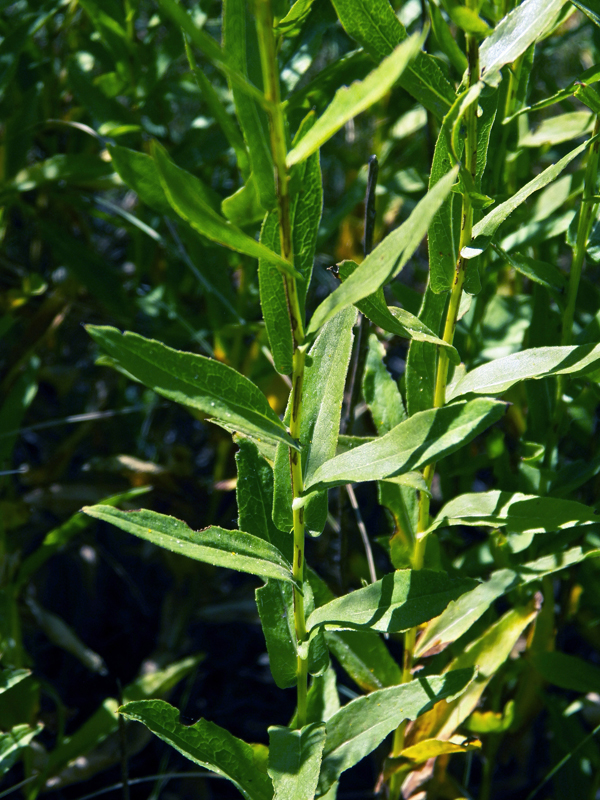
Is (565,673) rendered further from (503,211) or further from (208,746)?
(503,211)

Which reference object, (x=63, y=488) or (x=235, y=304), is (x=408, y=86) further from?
(x=63, y=488)

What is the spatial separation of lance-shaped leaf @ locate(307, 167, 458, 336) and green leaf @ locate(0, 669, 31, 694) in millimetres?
A: 589

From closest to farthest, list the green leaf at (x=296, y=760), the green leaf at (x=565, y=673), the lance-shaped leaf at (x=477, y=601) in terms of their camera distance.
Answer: the green leaf at (x=296, y=760), the lance-shaped leaf at (x=477, y=601), the green leaf at (x=565, y=673)

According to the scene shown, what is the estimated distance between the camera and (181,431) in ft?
5.51

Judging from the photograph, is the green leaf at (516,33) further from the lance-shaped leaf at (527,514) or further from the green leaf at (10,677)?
the green leaf at (10,677)

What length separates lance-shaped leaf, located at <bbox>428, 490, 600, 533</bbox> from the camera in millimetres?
692

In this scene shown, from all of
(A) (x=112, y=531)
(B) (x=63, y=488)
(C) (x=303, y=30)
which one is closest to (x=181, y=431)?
(A) (x=112, y=531)

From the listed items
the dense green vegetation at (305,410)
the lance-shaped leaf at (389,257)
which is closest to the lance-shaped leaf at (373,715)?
the dense green vegetation at (305,410)

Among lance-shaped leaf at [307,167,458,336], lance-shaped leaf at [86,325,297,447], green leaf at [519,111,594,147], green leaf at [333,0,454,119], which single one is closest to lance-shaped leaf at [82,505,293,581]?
lance-shaped leaf at [86,325,297,447]

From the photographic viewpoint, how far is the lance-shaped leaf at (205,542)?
614mm

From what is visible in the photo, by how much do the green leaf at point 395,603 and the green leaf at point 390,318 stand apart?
8.1 inches

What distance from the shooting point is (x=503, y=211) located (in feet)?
2.12

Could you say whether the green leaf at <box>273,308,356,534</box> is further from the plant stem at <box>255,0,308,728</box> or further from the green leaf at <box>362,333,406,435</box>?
the green leaf at <box>362,333,406,435</box>

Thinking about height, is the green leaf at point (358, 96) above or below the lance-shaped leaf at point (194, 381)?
above
